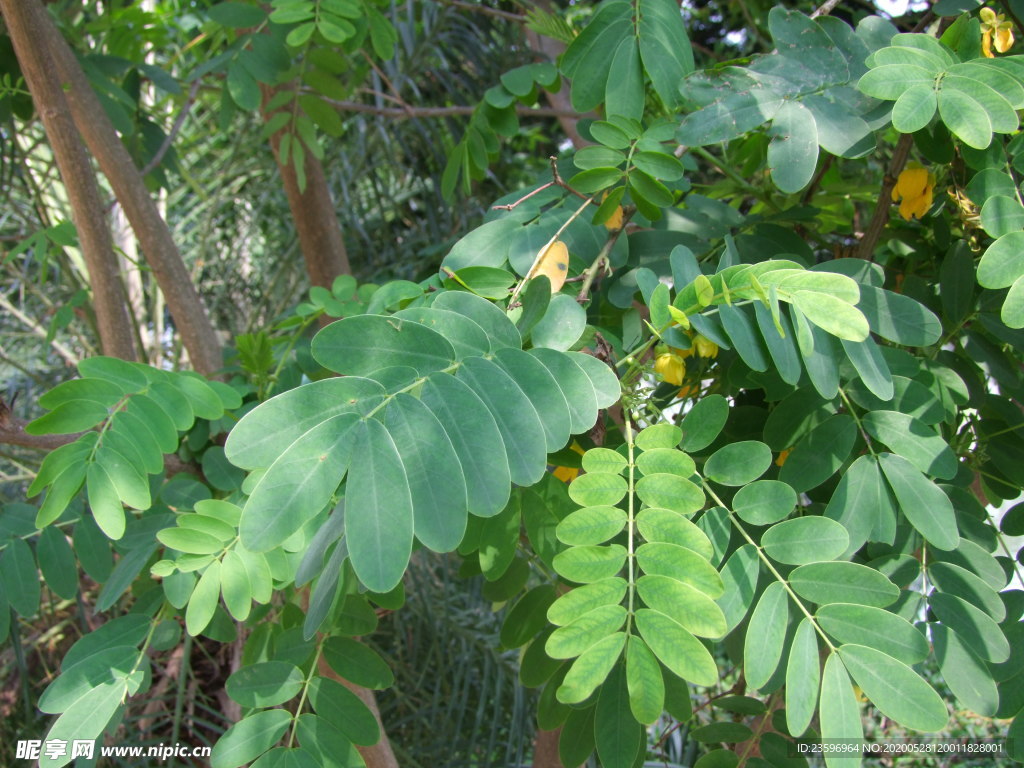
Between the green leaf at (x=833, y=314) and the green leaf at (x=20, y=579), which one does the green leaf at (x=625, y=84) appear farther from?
the green leaf at (x=20, y=579)

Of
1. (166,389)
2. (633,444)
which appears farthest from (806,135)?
(166,389)

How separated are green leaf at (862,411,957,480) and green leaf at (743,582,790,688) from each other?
0.21 m

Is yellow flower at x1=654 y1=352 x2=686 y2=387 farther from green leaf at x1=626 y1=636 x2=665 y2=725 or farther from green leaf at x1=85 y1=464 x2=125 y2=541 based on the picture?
green leaf at x1=85 y1=464 x2=125 y2=541

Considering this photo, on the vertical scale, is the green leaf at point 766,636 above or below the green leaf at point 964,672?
above

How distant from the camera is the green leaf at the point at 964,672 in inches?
28.8

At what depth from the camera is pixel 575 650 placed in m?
0.66

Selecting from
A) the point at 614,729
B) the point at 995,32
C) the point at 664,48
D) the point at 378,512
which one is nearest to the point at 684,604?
the point at 614,729

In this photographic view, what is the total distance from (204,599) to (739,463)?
596 millimetres

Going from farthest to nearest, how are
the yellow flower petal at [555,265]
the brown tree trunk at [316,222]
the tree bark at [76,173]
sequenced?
the brown tree trunk at [316,222], the tree bark at [76,173], the yellow flower petal at [555,265]

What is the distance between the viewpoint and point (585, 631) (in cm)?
66

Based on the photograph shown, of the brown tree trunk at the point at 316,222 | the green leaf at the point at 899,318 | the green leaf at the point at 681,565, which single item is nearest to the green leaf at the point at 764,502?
the green leaf at the point at 681,565

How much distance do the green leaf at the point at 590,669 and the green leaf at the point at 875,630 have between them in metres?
0.20

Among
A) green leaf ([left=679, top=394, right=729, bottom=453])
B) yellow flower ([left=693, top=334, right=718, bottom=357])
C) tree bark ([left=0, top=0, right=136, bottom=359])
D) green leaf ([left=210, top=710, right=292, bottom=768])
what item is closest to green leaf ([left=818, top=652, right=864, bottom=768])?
green leaf ([left=679, top=394, right=729, bottom=453])

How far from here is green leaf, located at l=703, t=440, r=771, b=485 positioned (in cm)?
77
